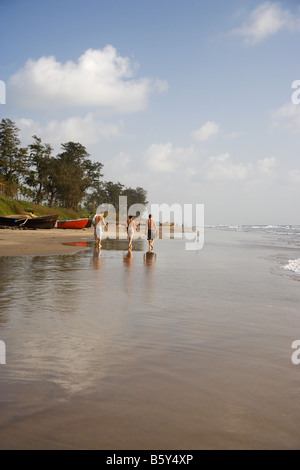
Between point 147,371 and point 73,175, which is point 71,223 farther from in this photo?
point 147,371

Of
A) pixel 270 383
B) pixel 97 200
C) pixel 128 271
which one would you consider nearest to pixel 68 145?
pixel 97 200

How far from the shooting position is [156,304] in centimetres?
699

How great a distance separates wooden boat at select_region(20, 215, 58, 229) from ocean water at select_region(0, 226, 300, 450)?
31.6 meters

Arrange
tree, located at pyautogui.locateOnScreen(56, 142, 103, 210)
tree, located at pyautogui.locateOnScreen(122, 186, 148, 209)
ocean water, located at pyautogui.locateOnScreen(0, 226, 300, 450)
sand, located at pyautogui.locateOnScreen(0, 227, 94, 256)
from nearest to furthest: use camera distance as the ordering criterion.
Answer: ocean water, located at pyautogui.locateOnScreen(0, 226, 300, 450) → sand, located at pyautogui.locateOnScreen(0, 227, 94, 256) → tree, located at pyautogui.locateOnScreen(56, 142, 103, 210) → tree, located at pyautogui.locateOnScreen(122, 186, 148, 209)

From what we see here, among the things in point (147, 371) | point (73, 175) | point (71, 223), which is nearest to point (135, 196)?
point (73, 175)

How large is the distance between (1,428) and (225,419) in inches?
65.5

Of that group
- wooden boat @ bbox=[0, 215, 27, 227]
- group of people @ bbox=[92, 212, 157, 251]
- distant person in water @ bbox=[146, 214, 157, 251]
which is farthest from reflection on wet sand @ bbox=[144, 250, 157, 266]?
wooden boat @ bbox=[0, 215, 27, 227]

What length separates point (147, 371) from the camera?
144 inches

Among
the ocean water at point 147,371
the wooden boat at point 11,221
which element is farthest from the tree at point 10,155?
the ocean water at point 147,371

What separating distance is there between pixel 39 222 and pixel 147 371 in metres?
37.2

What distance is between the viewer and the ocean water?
253cm

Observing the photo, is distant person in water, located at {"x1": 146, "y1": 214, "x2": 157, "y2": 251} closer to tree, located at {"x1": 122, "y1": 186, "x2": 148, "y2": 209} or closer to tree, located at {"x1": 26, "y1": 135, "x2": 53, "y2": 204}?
tree, located at {"x1": 26, "y1": 135, "x2": 53, "y2": 204}

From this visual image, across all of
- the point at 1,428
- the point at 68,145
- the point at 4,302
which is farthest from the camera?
the point at 68,145
